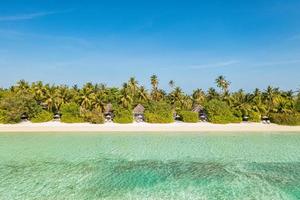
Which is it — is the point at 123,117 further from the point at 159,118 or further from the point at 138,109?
the point at 138,109

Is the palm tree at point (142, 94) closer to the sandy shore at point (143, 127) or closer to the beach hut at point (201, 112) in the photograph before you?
the beach hut at point (201, 112)

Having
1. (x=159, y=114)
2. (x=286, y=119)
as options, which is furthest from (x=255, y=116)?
(x=159, y=114)

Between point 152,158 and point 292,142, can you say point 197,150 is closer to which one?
point 152,158

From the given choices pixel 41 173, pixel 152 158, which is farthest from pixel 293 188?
pixel 41 173

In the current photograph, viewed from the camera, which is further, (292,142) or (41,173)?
(292,142)

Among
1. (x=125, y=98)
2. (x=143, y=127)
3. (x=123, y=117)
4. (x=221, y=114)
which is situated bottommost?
(x=143, y=127)

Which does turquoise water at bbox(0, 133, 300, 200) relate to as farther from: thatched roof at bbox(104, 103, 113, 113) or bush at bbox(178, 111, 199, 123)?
thatched roof at bbox(104, 103, 113, 113)

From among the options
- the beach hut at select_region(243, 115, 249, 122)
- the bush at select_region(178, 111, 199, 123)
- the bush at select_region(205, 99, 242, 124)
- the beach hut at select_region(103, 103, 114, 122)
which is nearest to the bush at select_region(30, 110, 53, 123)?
the beach hut at select_region(103, 103, 114, 122)

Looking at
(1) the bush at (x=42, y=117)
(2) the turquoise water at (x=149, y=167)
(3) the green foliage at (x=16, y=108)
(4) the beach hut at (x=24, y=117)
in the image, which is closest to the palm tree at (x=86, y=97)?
(1) the bush at (x=42, y=117)
